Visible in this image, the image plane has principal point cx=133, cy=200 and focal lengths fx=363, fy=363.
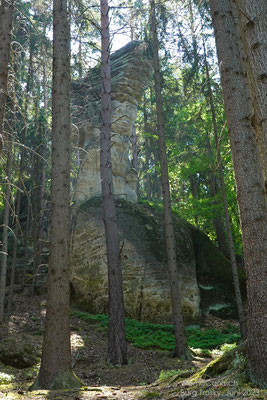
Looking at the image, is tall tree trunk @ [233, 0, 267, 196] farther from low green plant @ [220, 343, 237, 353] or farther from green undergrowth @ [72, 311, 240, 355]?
green undergrowth @ [72, 311, 240, 355]

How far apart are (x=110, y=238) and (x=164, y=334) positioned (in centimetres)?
417

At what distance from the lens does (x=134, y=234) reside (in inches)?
622

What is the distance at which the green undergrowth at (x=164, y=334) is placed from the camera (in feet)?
38.0

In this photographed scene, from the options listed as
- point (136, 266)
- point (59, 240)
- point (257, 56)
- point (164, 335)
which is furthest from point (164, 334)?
point (257, 56)

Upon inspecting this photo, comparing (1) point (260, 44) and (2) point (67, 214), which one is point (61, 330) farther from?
(1) point (260, 44)

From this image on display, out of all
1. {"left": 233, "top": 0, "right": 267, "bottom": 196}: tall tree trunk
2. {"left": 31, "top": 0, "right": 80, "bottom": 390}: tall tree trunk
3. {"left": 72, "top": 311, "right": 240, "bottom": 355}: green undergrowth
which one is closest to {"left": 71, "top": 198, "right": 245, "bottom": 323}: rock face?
{"left": 72, "top": 311, "right": 240, "bottom": 355}: green undergrowth

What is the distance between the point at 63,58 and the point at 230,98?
399cm

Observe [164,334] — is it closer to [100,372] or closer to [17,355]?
[100,372]

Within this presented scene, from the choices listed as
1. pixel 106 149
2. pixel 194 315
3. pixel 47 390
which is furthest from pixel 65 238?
pixel 194 315

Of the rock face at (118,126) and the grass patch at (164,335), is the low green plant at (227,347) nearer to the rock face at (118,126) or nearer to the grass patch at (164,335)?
the grass patch at (164,335)

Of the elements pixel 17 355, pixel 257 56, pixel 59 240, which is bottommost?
pixel 17 355

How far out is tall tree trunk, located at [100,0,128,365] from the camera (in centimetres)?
971

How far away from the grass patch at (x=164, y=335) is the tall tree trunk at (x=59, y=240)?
5719mm

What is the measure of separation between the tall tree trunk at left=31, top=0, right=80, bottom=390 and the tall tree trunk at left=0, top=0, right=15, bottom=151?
→ 100cm
